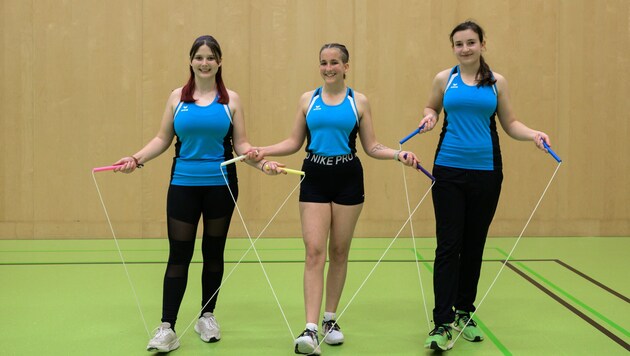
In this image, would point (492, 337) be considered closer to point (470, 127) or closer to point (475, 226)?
point (475, 226)

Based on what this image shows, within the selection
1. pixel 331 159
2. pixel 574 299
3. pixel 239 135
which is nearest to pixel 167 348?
pixel 239 135

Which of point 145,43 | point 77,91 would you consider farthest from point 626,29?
point 77,91

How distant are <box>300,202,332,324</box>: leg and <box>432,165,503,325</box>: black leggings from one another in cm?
58

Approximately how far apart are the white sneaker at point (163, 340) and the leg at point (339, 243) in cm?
81

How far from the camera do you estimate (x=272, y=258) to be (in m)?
5.54

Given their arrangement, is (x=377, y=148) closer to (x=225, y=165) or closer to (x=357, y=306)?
(x=225, y=165)

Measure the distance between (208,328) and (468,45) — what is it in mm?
1958

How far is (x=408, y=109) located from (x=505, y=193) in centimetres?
122

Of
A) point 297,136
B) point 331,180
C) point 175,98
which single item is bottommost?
point 331,180

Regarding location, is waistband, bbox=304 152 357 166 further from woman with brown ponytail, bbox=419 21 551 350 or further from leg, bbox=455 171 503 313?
leg, bbox=455 171 503 313

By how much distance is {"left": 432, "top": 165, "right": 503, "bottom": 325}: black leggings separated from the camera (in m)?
3.43

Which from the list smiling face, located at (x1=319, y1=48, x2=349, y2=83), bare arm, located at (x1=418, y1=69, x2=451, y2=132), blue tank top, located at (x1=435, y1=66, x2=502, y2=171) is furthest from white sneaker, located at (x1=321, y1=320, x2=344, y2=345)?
smiling face, located at (x1=319, y1=48, x2=349, y2=83)

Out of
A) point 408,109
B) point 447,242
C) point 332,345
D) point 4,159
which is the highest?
point 408,109

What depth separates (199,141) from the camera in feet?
11.2
